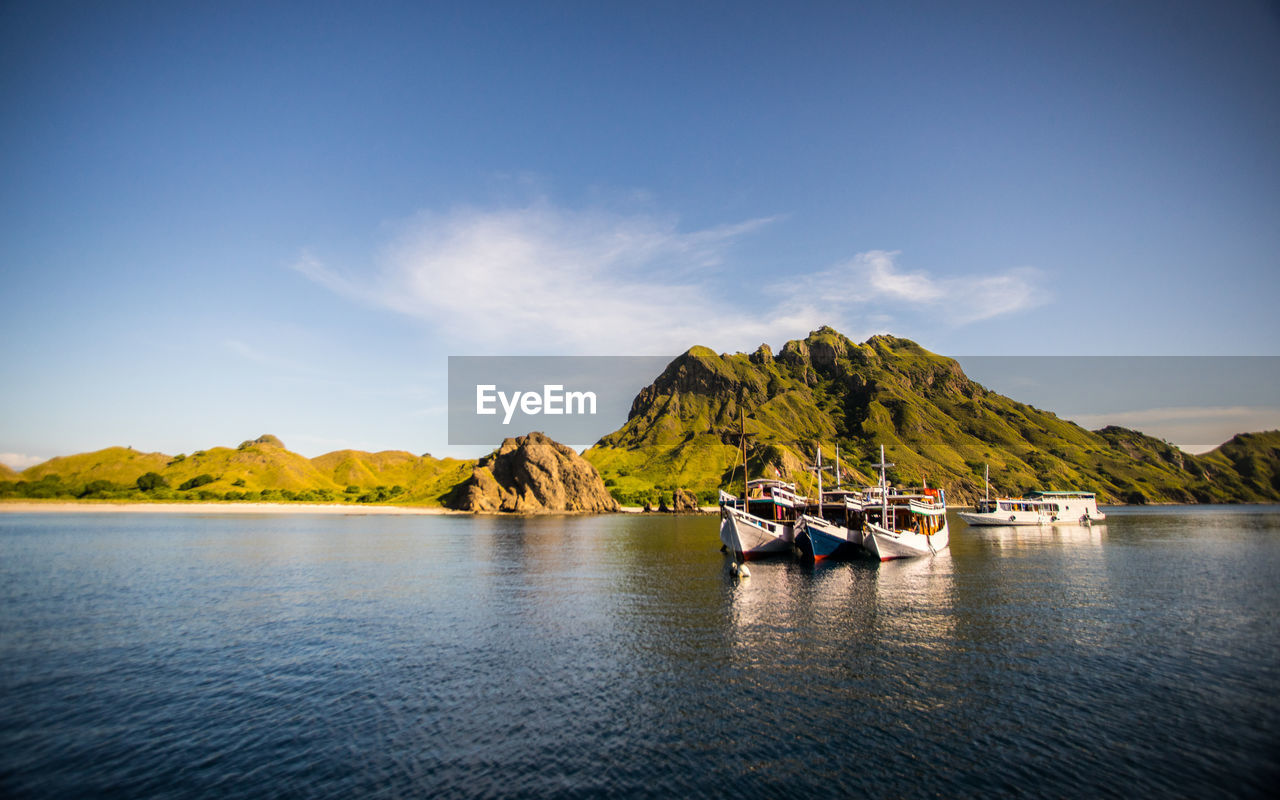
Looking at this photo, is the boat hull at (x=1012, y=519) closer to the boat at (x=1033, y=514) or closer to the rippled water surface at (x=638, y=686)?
the boat at (x=1033, y=514)

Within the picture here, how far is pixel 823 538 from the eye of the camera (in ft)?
294

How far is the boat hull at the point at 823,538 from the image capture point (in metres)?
88.9

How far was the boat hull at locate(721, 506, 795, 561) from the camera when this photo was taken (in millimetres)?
90438

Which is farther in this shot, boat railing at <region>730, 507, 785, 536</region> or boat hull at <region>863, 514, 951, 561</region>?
boat railing at <region>730, 507, 785, 536</region>

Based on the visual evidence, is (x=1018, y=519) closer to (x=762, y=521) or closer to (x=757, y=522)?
(x=762, y=521)

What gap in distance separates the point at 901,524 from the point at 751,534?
28633 mm

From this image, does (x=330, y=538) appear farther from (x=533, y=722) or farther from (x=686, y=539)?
(x=533, y=722)

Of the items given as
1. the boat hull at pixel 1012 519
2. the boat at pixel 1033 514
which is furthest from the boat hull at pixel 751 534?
the boat at pixel 1033 514

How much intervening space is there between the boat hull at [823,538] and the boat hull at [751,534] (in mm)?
3485

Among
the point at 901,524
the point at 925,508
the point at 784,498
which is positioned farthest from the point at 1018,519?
the point at 784,498

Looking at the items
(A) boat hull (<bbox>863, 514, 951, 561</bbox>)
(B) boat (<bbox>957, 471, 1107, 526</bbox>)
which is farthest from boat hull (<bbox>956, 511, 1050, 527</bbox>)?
(A) boat hull (<bbox>863, 514, 951, 561</bbox>)

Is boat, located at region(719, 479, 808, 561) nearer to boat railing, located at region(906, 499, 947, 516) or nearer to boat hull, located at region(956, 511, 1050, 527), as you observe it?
boat railing, located at region(906, 499, 947, 516)

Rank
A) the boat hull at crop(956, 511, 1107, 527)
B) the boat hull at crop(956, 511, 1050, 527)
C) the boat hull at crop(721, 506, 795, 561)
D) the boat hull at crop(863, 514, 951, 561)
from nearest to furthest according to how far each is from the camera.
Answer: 1. the boat hull at crop(863, 514, 951, 561)
2. the boat hull at crop(721, 506, 795, 561)
3. the boat hull at crop(956, 511, 1050, 527)
4. the boat hull at crop(956, 511, 1107, 527)

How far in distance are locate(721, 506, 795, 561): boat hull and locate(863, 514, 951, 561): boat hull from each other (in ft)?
45.3
